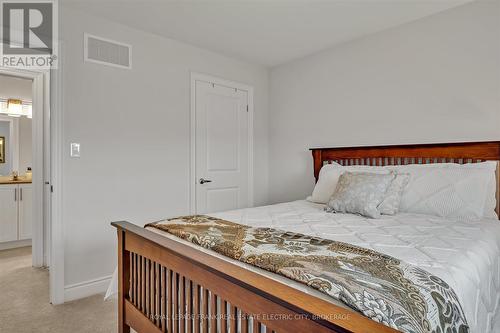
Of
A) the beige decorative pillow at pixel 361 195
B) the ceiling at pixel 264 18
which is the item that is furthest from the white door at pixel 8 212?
the beige decorative pillow at pixel 361 195

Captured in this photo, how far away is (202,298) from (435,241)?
45.4 inches

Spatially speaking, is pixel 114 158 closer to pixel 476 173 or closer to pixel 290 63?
pixel 290 63

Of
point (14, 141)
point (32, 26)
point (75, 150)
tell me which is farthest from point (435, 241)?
point (14, 141)

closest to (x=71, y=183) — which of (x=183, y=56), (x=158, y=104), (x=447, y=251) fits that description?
(x=158, y=104)

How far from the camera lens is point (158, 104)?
10.1 ft

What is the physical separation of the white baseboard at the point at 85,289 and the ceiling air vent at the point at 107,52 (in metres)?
1.96

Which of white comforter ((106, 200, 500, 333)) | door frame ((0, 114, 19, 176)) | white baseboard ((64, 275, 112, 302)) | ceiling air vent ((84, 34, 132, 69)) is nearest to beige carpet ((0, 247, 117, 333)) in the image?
white baseboard ((64, 275, 112, 302))

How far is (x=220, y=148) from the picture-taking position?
3.63 m

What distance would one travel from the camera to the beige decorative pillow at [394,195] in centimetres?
218

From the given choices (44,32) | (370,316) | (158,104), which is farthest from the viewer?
(158,104)

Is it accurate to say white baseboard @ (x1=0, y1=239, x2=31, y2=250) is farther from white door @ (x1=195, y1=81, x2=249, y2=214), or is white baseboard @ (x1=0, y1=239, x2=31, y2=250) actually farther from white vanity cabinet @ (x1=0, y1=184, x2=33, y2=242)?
white door @ (x1=195, y1=81, x2=249, y2=214)

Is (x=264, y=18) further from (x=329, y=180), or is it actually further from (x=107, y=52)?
(x=329, y=180)

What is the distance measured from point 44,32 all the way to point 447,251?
322 centimetres

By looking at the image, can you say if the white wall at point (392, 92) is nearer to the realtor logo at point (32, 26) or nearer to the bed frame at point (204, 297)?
the bed frame at point (204, 297)
